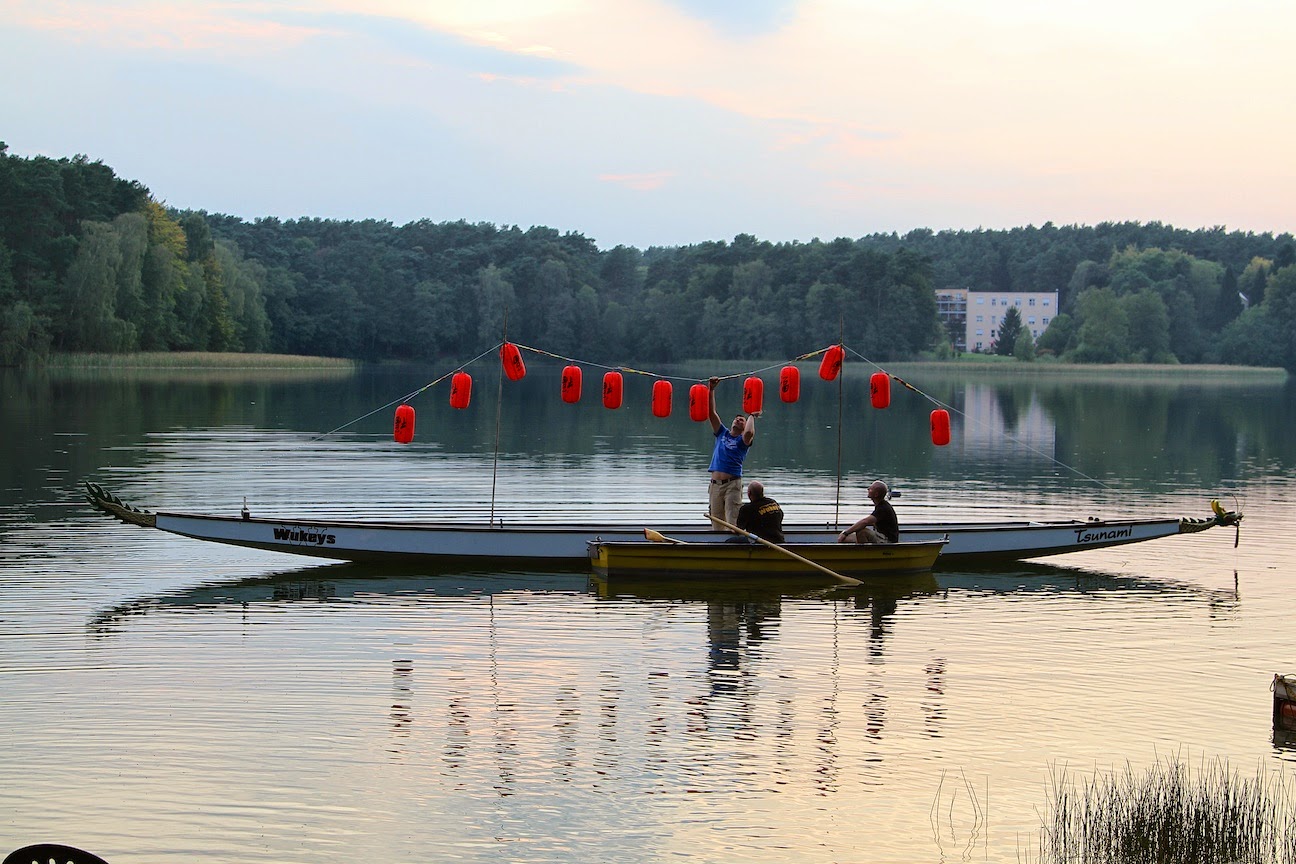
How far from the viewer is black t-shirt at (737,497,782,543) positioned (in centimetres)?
2105

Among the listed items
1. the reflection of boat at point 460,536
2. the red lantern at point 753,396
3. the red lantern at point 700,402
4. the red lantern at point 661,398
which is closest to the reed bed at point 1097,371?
the red lantern at point 753,396

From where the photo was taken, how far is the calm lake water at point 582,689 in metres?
10.3

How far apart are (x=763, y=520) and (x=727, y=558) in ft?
2.83

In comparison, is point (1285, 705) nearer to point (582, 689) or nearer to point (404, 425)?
point (582, 689)

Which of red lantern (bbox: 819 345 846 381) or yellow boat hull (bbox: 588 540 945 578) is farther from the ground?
red lantern (bbox: 819 345 846 381)

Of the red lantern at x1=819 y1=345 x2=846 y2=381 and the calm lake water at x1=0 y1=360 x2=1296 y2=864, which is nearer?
the calm lake water at x1=0 y1=360 x2=1296 y2=864

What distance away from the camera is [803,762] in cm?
1186

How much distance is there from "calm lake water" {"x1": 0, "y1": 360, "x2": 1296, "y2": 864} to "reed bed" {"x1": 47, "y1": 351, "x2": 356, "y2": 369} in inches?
2625

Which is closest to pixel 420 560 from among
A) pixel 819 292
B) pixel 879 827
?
pixel 879 827

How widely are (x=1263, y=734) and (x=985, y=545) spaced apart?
10139 mm

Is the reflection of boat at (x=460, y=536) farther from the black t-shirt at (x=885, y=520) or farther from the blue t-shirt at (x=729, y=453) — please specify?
the black t-shirt at (x=885, y=520)

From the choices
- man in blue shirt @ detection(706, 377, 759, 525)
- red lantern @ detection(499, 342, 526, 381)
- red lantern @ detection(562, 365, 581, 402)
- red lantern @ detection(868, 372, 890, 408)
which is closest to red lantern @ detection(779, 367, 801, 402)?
red lantern @ detection(868, 372, 890, 408)

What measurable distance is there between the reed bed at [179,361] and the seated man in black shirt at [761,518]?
8275 centimetres

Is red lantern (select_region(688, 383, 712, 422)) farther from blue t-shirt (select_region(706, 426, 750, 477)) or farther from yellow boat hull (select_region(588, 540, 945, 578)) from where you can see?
yellow boat hull (select_region(588, 540, 945, 578))
